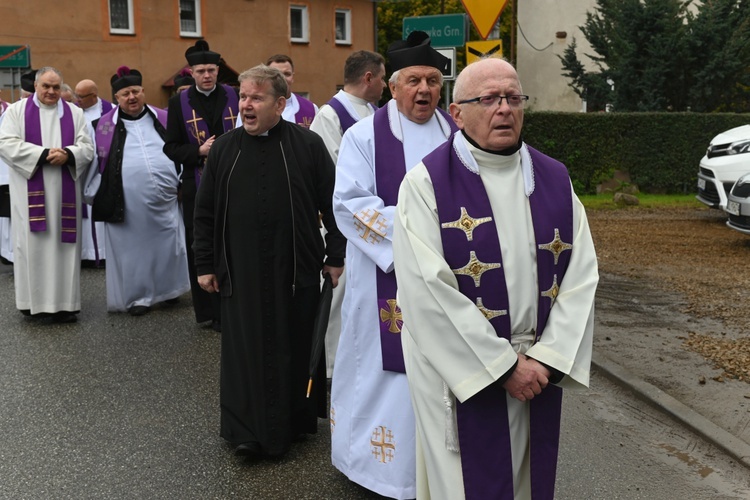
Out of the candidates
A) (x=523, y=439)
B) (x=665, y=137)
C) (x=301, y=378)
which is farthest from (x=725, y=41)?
(x=523, y=439)

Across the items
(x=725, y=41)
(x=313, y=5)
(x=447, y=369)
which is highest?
(x=313, y=5)

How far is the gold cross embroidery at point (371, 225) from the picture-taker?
15.8ft

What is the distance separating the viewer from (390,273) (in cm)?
491

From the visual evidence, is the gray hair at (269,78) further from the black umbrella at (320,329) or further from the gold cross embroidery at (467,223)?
the gold cross embroidery at (467,223)

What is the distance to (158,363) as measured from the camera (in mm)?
7836

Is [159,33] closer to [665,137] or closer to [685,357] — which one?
[665,137]

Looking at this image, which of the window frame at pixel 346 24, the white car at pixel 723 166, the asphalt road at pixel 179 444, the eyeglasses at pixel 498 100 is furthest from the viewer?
the window frame at pixel 346 24

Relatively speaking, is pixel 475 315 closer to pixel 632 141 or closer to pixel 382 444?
pixel 382 444

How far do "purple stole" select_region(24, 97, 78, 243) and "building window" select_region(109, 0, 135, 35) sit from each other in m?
24.6

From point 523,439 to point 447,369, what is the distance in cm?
45

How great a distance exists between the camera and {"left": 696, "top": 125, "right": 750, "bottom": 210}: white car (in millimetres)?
14320

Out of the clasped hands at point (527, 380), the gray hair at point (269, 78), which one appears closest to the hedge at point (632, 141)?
the gray hair at point (269, 78)

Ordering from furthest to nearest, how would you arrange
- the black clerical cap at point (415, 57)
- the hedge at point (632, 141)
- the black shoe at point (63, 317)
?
the hedge at point (632, 141) → the black shoe at point (63, 317) → the black clerical cap at point (415, 57)

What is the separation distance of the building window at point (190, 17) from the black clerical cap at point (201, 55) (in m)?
27.0
